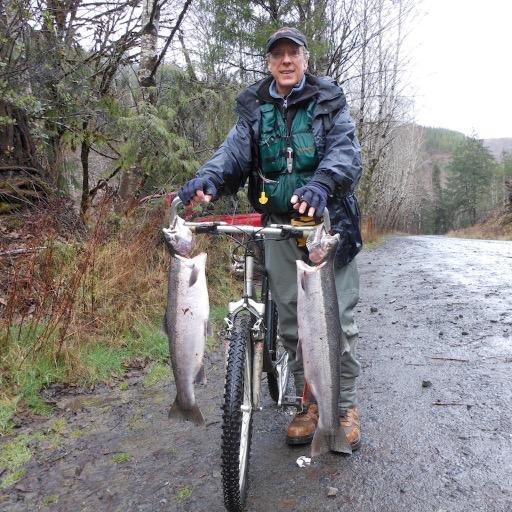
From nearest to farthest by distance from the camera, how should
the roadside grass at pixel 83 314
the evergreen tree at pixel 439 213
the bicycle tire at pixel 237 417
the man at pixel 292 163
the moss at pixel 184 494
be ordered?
1. the bicycle tire at pixel 237 417
2. the moss at pixel 184 494
3. the man at pixel 292 163
4. the roadside grass at pixel 83 314
5. the evergreen tree at pixel 439 213

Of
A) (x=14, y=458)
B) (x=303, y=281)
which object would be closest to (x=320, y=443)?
(x=303, y=281)

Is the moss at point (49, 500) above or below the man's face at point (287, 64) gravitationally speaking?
below

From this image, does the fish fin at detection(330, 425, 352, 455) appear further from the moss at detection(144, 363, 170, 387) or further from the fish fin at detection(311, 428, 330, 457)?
the moss at detection(144, 363, 170, 387)

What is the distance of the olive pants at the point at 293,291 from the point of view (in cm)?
325

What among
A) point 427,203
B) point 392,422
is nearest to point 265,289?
point 392,422

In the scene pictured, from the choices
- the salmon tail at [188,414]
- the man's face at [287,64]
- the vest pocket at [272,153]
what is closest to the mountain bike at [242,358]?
the salmon tail at [188,414]

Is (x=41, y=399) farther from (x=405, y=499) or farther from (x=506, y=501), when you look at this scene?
(x=506, y=501)

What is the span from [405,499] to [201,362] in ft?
4.50

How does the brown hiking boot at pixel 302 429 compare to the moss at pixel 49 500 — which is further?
the brown hiking boot at pixel 302 429

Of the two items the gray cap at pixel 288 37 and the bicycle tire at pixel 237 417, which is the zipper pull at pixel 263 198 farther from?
the gray cap at pixel 288 37

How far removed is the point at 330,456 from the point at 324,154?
6.46 feet

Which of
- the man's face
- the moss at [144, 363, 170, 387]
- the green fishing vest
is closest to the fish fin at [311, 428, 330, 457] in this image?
the green fishing vest

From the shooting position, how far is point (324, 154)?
9.93 feet

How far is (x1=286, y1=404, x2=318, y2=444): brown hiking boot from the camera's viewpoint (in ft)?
10.9
